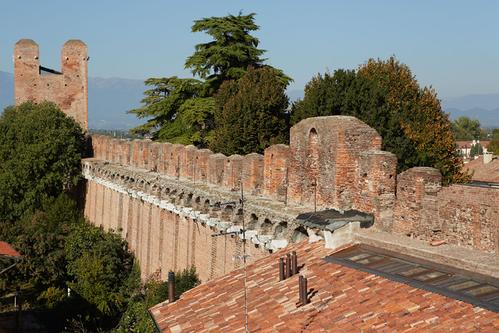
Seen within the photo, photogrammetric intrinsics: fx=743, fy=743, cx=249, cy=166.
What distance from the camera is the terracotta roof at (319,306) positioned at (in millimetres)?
6688

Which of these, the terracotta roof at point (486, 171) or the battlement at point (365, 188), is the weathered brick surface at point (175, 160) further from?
the terracotta roof at point (486, 171)

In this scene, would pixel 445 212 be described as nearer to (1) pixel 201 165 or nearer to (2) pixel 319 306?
(2) pixel 319 306

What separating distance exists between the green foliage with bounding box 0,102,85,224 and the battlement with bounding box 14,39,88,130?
5.79ft

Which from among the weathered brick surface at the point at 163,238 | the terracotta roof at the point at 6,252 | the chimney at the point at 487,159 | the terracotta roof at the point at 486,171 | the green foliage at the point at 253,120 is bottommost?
the terracotta roof at the point at 6,252

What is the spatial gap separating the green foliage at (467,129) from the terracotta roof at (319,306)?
111 m

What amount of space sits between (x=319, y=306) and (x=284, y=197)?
6.03 m

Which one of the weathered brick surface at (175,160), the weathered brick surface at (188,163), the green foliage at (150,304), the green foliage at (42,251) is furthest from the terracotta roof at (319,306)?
the green foliage at (42,251)

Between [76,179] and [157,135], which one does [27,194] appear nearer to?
[76,179]

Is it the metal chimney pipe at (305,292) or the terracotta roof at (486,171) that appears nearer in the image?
the metal chimney pipe at (305,292)

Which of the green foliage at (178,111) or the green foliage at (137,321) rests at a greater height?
the green foliage at (178,111)

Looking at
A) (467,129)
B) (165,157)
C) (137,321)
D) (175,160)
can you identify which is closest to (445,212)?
(137,321)

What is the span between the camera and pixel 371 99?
25.0 metres

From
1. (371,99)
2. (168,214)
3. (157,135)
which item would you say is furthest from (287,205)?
(157,135)

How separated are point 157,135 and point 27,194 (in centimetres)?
743
